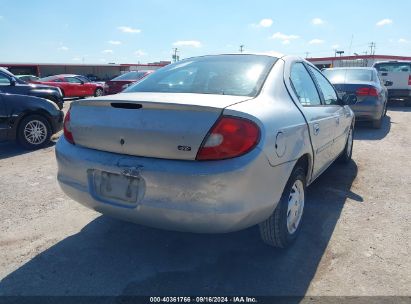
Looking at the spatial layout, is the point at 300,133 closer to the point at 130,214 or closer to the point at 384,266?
the point at 384,266

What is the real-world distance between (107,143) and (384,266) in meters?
2.28

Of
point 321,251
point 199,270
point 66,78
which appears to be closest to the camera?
point 199,270

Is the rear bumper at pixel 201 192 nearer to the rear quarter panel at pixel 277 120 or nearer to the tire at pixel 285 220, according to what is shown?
the rear quarter panel at pixel 277 120

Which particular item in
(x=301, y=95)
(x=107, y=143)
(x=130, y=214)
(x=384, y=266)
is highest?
(x=301, y=95)

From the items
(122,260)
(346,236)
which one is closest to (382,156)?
(346,236)

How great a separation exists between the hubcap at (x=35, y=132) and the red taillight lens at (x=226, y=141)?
5.36 metres

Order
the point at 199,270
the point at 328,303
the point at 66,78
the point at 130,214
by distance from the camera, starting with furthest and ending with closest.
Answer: the point at 66,78, the point at 199,270, the point at 130,214, the point at 328,303

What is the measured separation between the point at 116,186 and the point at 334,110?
2627 mm

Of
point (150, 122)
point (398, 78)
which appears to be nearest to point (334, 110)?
point (150, 122)

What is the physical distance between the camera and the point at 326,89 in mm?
4152

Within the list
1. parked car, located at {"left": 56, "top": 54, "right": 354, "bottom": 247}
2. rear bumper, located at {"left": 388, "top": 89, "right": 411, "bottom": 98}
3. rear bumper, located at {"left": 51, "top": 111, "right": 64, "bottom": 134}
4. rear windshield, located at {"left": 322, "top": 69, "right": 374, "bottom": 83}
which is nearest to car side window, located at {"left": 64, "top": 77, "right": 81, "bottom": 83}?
rear bumper, located at {"left": 51, "top": 111, "right": 64, "bottom": 134}

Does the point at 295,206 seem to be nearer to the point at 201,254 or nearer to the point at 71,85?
the point at 201,254

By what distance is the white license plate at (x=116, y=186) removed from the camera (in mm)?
2410

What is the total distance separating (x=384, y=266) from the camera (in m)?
2.77
